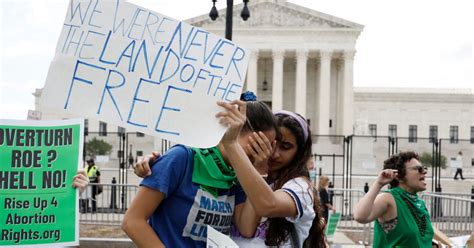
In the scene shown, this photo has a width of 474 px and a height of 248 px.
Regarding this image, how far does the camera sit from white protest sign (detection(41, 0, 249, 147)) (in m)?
2.25

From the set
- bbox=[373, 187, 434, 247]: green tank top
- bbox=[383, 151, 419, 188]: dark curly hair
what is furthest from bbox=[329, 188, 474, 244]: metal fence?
bbox=[373, 187, 434, 247]: green tank top

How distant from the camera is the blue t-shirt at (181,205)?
2162mm

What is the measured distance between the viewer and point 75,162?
288 cm

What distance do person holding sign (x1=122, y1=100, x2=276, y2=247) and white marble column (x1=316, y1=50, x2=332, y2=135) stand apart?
184 ft

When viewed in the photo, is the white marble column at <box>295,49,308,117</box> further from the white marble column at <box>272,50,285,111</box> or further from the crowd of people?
the crowd of people

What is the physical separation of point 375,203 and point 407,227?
24 cm

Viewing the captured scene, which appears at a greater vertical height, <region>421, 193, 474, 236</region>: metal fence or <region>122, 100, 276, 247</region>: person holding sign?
<region>122, 100, 276, 247</region>: person holding sign

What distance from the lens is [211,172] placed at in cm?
219

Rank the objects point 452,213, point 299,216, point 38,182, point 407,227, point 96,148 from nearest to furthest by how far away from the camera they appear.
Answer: point 299,216 → point 38,182 → point 407,227 → point 452,213 → point 96,148

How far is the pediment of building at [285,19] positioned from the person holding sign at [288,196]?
55.6 m

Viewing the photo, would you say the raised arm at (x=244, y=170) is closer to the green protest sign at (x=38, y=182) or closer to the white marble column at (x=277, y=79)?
the green protest sign at (x=38, y=182)

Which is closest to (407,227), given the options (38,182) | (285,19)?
(38,182)

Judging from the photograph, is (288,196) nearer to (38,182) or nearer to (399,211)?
(38,182)

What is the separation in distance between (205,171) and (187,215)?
7.1 inches
